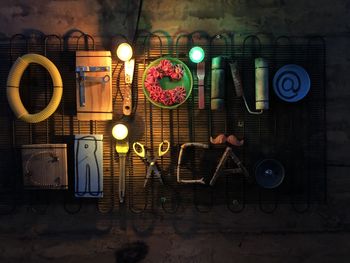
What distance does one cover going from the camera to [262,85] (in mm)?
3107

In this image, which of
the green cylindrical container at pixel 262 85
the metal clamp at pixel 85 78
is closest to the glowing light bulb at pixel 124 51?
the metal clamp at pixel 85 78

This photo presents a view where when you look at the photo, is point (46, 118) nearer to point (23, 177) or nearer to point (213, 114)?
point (23, 177)

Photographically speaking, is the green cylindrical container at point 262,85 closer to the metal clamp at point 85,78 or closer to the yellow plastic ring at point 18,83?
the metal clamp at point 85,78

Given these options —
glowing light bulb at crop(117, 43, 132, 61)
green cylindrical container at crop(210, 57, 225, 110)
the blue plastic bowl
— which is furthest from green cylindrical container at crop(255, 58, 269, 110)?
glowing light bulb at crop(117, 43, 132, 61)

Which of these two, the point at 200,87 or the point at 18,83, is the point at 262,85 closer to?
the point at 200,87

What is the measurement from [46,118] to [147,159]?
2.86 ft

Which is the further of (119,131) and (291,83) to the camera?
(291,83)

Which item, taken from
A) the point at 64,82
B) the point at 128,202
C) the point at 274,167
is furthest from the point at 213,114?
the point at 64,82

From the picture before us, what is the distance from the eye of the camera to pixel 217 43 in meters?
3.24

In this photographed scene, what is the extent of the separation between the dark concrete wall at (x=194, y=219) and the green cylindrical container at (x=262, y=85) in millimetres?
344

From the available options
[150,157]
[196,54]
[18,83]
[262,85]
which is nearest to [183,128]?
[150,157]

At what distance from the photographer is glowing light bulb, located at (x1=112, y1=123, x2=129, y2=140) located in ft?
10.1

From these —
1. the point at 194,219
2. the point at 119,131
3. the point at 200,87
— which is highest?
the point at 200,87

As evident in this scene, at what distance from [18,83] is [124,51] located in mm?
880
